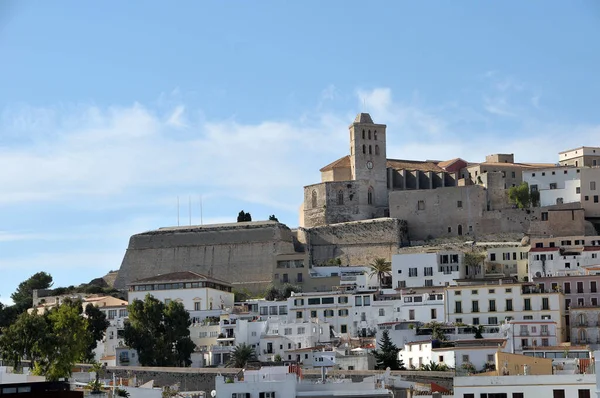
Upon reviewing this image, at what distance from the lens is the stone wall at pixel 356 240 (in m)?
84.0

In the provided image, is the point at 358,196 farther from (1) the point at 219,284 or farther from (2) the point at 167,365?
(2) the point at 167,365

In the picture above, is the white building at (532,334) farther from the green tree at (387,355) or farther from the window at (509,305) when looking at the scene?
the green tree at (387,355)

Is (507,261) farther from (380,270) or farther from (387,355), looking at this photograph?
(387,355)

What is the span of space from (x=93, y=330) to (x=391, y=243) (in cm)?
2237

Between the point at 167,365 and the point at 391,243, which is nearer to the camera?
the point at 167,365

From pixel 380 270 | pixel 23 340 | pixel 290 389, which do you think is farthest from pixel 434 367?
pixel 380 270

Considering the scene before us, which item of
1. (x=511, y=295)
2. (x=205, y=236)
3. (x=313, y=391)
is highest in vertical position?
(x=205, y=236)

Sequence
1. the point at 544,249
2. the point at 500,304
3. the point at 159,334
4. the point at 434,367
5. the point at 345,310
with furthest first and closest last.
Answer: the point at 544,249 < the point at 345,310 < the point at 159,334 < the point at 500,304 < the point at 434,367

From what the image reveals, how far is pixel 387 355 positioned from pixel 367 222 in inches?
1130

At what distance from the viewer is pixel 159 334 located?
62.8 m

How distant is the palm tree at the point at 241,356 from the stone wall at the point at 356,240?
840 inches

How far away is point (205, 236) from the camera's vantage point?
8650 cm

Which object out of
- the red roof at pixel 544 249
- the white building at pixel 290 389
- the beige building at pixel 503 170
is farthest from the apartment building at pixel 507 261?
the white building at pixel 290 389

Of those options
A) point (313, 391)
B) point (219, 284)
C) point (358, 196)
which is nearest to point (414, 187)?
point (358, 196)
